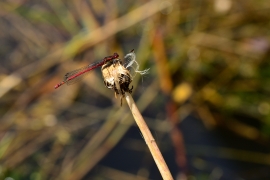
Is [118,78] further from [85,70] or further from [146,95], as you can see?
[146,95]

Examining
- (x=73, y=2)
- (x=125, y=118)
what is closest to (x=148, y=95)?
(x=125, y=118)

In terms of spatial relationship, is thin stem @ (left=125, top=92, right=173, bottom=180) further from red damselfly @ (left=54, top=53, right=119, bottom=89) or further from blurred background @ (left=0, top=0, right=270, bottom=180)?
blurred background @ (left=0, top=0, right=270, bottom=180)

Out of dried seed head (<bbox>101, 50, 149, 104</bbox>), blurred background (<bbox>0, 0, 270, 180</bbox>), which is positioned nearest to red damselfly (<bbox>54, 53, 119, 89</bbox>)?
dried seed head (<bbox>101, 50, 149, 104</bbox>)

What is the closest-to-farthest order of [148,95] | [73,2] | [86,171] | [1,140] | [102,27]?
[86,171] < [1,140] < [148,95] < [102,27] < [73,2]

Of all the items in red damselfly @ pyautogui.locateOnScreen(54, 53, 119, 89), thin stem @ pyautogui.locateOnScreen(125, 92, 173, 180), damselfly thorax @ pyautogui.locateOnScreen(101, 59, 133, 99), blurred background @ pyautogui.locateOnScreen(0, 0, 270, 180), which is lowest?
thin stem @ pyautogui.locateOnScreen(125, 92, 173, 180)

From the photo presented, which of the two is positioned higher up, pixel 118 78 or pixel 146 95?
pixel 146 95

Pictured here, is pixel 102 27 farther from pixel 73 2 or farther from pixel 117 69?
pixel 117 69

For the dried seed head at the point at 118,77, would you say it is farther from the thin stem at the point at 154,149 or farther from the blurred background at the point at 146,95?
the blurred background at the point at 146,95

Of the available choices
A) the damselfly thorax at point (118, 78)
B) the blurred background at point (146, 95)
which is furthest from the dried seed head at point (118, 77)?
the blurred background at point (146, 95)

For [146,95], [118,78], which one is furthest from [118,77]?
[146,95]
